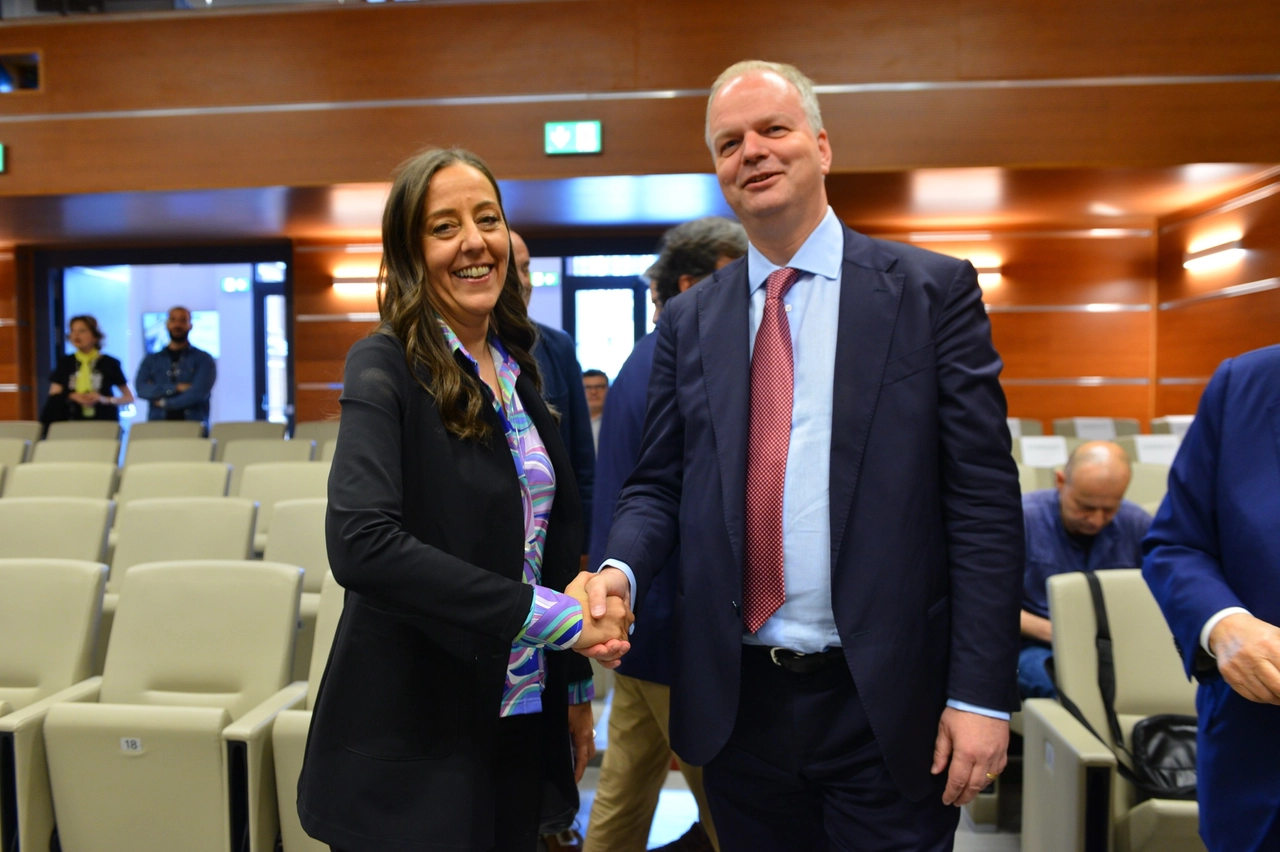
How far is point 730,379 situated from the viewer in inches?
50.3

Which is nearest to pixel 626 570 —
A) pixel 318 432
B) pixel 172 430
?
pixel 318 432

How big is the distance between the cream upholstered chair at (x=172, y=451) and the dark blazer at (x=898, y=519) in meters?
4.80

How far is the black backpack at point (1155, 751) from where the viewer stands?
6.62 ft

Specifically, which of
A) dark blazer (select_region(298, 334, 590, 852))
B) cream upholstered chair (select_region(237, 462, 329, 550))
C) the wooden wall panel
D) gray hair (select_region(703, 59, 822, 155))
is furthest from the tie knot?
the wooden wall panel

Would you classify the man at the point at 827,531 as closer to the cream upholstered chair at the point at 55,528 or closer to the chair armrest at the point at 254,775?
the chair armrest at the point at 254,775

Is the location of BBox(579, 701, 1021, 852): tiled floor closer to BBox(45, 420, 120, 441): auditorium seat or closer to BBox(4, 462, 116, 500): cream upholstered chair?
BBox(4, 462, 116, 500): cream upholstered chair

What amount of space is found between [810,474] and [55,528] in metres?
3.17

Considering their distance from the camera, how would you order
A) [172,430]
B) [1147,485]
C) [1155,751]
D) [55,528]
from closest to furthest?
1. [1155,751]
2. [55,528]
3. [1147,485]
4. [172,430]

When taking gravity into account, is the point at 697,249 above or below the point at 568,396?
above

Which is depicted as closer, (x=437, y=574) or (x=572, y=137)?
(x=437, y=574)

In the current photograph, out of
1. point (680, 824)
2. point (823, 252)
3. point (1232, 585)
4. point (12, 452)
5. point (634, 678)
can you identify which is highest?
point (823, 252)

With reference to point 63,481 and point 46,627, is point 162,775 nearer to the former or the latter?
point 46,627

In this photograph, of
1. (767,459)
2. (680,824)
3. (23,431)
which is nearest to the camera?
(767,459)

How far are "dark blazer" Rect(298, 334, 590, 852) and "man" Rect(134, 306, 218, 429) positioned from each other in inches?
272
